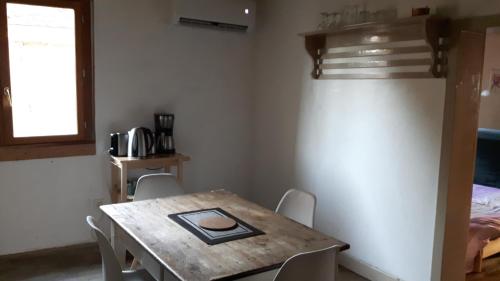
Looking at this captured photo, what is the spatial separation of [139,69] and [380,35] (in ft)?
6.41

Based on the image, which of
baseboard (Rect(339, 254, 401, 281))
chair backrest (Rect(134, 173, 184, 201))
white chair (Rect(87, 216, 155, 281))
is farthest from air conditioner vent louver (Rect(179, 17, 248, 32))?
white chair (Rect(87, 216, 155, 281))

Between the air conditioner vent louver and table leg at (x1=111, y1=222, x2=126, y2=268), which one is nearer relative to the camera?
table leg at (x1=111, y1=222, x2=126, y2=268)

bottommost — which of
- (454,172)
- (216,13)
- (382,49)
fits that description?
(454,172)

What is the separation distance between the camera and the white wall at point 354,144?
289 centimetres

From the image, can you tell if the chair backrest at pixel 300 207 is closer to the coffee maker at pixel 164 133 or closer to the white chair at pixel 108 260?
the white chair at pixel 108 260

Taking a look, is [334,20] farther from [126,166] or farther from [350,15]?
[126,166]

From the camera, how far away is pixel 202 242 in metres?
2.05

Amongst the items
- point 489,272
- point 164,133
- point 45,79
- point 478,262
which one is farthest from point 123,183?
point 489,272

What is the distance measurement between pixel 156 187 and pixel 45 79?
51.9 inches

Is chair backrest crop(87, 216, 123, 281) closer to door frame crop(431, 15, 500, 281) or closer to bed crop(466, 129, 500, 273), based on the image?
door frame crop(431, 15, 500, 281)

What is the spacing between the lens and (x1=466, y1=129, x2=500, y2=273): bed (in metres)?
3.40

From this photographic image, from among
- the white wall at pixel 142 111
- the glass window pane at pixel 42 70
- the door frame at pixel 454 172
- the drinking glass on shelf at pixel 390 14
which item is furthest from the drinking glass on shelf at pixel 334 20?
the glass window pane at pixel 42 70

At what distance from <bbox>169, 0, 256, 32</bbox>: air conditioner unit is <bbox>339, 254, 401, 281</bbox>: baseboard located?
7.20 feet

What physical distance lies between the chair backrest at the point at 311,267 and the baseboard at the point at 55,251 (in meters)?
2.39
